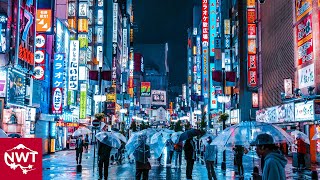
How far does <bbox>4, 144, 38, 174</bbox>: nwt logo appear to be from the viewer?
631 cm

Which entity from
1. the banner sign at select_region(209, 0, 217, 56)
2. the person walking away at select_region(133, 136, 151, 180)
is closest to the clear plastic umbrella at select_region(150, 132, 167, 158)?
the person walking away at select_region(133, 136, 151, 180)

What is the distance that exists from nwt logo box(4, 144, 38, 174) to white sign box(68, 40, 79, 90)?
41563 mm

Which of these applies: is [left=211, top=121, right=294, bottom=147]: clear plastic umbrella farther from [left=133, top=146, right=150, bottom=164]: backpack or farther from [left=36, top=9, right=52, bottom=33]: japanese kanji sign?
[left=36, top=9, right=52, bottom=33]: japanese kanji sign

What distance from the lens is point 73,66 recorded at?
48594 millimetres

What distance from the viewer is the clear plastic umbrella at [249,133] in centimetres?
1362

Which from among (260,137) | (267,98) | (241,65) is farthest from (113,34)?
(260,137)

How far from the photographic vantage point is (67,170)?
24844 mm

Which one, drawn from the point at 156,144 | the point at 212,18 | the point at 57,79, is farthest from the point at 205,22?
the point at 156,144

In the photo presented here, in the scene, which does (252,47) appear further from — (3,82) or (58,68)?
(3,82)

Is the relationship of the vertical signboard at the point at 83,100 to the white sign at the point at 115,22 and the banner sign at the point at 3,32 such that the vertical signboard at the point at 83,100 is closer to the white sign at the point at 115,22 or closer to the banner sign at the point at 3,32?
the banner sign at the point at 3,32

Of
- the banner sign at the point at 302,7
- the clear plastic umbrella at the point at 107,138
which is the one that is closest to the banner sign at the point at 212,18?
the banner sign at the point at 302,7

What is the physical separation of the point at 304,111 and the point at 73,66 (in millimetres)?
24623

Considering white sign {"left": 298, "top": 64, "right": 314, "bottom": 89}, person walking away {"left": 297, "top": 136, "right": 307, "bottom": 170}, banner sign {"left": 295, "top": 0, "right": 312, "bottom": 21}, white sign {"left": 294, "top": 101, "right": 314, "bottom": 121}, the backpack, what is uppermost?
banner sign {"left": 295, "top": 0, "right": 312, "bottom": 21}

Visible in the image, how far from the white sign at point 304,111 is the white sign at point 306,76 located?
1282 millimetres
